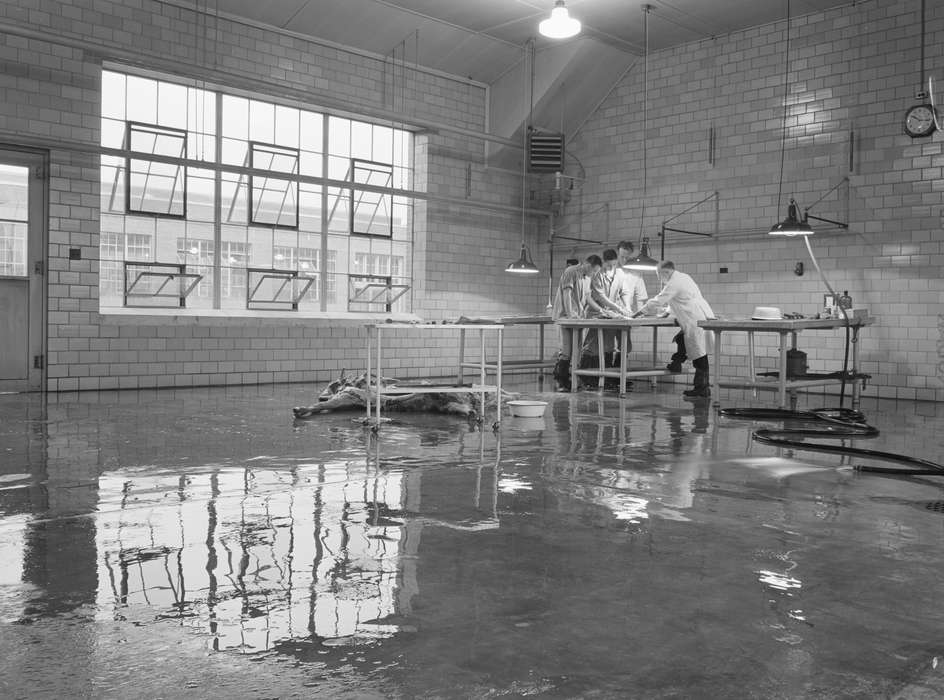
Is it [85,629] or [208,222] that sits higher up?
[208,222]

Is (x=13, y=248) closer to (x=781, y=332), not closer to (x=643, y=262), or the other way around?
(x=643, y=262)

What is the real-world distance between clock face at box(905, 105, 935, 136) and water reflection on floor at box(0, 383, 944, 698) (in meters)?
6.35

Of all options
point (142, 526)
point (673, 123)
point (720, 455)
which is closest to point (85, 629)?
point (142, 526)

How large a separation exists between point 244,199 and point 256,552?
894cm

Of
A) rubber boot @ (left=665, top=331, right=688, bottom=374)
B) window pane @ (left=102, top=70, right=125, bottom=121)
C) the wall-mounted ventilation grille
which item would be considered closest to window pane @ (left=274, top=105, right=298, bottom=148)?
window pane @ (left=102, top=70, right=125, bottom=121)

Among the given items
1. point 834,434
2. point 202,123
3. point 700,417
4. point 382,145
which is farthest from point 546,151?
point 834,434

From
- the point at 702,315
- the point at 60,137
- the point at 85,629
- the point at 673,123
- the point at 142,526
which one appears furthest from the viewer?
the point at 673,123

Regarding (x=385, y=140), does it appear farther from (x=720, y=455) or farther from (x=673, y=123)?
(x=720, y=455)

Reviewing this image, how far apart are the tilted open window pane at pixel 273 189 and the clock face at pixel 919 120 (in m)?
7.91

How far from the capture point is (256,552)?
131 inches

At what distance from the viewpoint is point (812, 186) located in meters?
11.6

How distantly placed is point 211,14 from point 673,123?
6.85m

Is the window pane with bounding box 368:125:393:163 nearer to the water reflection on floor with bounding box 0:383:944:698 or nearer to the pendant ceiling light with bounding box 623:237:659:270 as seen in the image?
the pendant ceiling light with bounding box 623:237:659:270

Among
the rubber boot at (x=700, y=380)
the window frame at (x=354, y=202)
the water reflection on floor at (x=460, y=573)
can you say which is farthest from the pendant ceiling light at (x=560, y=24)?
the window frame at (x=354, y=202)
